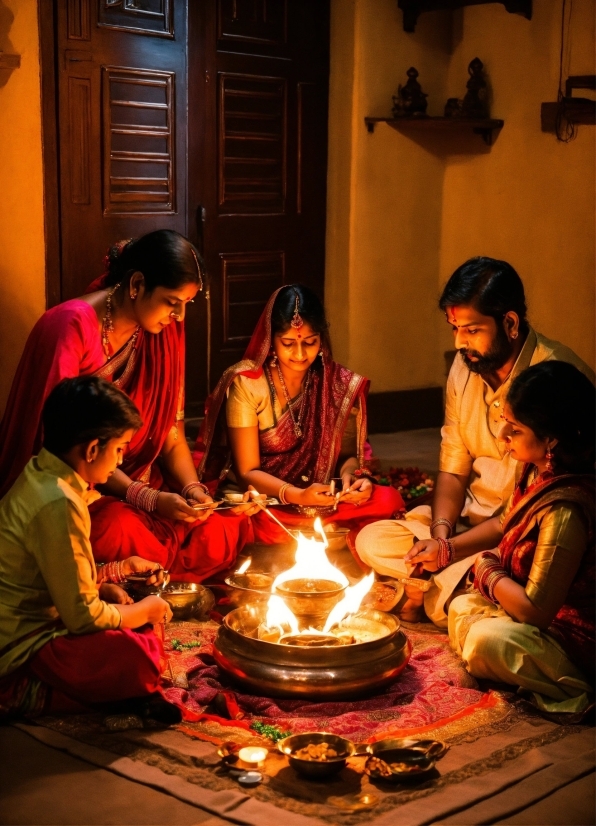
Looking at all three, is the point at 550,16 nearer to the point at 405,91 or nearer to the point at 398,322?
the point at 405,91

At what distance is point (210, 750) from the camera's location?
352cm

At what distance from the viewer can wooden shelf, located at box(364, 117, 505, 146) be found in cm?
756

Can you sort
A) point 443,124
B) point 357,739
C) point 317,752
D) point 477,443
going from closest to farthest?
point 317,752 < point 357,739 < point 477,443 < point 443,124

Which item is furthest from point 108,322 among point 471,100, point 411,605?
point 471,100

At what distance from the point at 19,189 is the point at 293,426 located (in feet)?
7.11

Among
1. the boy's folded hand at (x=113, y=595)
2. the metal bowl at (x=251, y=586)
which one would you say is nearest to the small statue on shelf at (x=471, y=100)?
the metal bowl at (x=251, y=586)

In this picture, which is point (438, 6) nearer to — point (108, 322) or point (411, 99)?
point (411, 99)

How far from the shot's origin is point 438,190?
323 inches

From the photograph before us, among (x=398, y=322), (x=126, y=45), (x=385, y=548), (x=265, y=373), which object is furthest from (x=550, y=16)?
(x=385, y=548)

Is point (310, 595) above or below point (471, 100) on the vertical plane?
below

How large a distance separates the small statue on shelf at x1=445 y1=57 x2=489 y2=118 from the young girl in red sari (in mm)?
4220

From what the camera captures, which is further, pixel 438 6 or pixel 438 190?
pixel 438 190

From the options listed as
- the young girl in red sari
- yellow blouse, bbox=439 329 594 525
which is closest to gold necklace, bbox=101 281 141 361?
yellow blouse, bbox=439 329 594 525

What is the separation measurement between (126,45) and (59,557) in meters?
3.98
